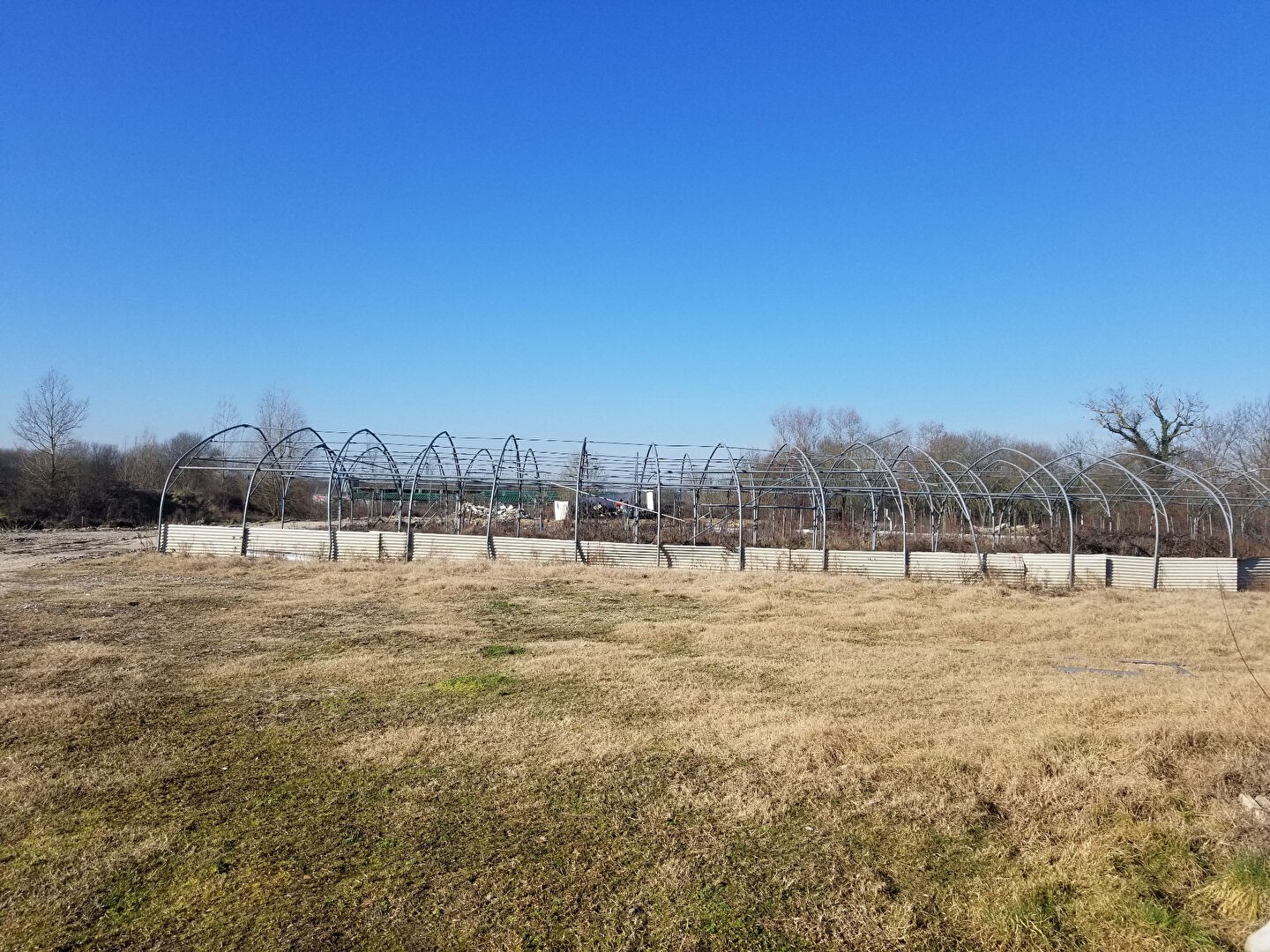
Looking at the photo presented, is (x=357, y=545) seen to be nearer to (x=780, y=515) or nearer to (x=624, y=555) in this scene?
(x=624, y=555)

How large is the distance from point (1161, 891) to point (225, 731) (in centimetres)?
659

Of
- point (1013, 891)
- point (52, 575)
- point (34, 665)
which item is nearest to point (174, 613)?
point (34, 665)

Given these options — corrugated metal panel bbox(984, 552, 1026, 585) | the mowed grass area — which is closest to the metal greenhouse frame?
corrugated metal panel bbox(984, 552, 1026, 585)

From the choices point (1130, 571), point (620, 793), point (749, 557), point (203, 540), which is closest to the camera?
point (620, 793)

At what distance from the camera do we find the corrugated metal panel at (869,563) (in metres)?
19.0

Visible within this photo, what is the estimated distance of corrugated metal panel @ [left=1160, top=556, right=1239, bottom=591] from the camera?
59.0 feet

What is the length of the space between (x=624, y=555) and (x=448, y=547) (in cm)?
460

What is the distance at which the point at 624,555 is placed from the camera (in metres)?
20.1

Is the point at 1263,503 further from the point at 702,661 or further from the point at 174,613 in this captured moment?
the point at 174,613

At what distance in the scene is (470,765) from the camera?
19.2 ft

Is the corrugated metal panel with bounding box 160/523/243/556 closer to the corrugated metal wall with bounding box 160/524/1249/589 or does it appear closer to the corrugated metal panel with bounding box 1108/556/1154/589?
the corrugated metal wall with bounding box 160/524/1249/589

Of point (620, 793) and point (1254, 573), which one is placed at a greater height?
point (1254, 573)

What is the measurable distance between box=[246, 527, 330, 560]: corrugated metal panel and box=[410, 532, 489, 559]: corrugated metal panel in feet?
7.66

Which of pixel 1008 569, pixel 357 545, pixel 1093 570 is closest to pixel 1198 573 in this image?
pixel 1093 570
